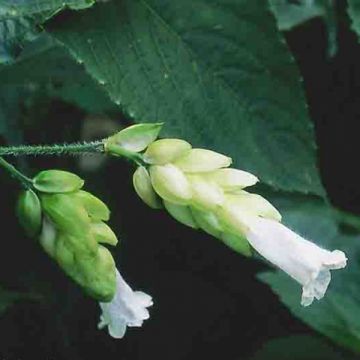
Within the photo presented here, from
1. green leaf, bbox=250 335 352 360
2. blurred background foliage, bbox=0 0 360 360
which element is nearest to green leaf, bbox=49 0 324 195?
blurred background foliage, bbox=0 0 360 360

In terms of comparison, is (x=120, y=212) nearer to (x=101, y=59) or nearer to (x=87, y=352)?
(x=87, y=352)

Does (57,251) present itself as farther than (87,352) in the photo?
No

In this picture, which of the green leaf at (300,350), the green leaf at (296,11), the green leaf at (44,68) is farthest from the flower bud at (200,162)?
the green leaf at (296,11)

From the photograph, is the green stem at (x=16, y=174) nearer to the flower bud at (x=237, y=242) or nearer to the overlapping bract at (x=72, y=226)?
the overlapping bract at (x=72, y=226)

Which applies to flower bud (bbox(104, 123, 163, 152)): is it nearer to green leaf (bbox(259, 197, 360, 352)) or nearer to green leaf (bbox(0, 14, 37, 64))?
green leaf (bbox(0, 14, 37, 64))

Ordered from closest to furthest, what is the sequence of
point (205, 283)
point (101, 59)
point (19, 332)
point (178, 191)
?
point (178, 191) → point (101, 59) → point (19, 332) → point (205, 283)

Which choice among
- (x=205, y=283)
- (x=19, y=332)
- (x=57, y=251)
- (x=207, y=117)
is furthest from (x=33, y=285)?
(x=57, y=251)
